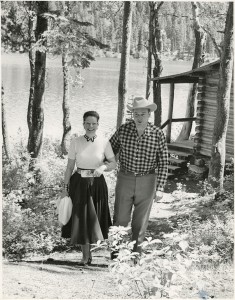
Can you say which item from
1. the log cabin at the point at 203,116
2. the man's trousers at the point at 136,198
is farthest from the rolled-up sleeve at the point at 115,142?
the log cabin at the point at 203,116

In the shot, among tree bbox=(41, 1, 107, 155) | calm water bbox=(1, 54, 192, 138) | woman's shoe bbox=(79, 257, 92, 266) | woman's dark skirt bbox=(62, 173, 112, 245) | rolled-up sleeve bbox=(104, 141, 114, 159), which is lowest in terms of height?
calm water bbox=(1, 54, 192, 138)

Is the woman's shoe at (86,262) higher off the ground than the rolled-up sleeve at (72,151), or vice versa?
the rolled-up sleeve at (72,151)

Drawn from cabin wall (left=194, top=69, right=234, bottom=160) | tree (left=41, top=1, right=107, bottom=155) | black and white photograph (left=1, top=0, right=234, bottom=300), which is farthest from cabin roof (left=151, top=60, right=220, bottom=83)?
tree (left=41, top=1, right=107, bottom=155)

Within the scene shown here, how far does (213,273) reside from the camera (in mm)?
5516

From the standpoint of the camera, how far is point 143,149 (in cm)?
545

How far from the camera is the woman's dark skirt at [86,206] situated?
5.45m

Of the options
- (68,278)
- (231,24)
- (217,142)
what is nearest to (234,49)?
(231,24)

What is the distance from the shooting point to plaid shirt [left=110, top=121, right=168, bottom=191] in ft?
17.9

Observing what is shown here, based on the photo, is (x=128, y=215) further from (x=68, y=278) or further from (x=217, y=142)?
(x=217, y=142)

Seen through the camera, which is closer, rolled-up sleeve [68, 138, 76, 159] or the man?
rolled-up sleeve [68, 138, 76, 159]

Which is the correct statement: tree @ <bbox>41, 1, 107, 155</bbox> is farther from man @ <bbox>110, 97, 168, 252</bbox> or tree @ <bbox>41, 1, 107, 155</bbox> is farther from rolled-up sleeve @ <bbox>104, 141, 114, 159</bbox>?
rolled-up sleeve @ <bbox>104, 141, 114, 159</bbox>

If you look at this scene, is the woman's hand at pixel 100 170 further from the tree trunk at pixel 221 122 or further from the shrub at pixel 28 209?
the tree trunk at pixel 221 122

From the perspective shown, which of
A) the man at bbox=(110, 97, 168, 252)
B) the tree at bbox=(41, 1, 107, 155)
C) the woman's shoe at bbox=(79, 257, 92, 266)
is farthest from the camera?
the tree at bbox=(41, 1, 107, 155)

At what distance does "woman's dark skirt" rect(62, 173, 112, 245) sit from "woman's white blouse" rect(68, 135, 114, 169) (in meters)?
0.21
